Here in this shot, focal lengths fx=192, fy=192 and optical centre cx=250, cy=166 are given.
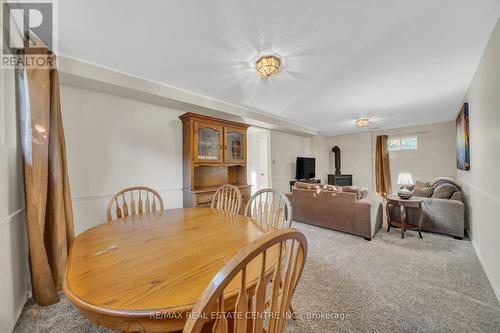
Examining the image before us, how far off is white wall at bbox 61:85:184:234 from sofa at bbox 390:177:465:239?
385 centimetres

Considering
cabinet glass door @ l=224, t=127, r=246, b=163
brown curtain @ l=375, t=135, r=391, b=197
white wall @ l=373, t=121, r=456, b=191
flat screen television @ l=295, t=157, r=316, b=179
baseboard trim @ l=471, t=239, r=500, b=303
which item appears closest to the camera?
baseboard trim @ l=471, t=239, r=500, b=303

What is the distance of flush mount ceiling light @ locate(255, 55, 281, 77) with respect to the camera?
6.57 ft

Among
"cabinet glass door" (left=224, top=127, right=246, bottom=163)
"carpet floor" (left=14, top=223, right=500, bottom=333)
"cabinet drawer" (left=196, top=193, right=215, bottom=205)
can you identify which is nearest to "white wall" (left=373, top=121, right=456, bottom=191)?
"carpet floor" (left=14, top=223, right=500, bottom=333)

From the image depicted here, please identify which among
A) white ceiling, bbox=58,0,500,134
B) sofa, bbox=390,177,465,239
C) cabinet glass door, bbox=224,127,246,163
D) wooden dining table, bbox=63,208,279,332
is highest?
white ceiling, bbox=58,0,500,134

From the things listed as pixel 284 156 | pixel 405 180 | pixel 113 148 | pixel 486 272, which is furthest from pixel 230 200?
pixel 284 156

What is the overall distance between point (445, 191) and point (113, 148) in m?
5.14

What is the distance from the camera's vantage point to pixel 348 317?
4.76ft

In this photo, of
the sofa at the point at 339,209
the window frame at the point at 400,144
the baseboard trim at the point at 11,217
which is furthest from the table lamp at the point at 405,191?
the baseboard trim at the point at 11,217

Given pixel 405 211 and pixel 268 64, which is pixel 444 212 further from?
pixel 268 64

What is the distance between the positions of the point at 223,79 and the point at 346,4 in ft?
5.12

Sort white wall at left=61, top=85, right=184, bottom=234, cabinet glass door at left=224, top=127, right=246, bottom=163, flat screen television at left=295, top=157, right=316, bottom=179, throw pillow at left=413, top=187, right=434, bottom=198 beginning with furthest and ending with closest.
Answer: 1. flat screen television at left=295, top=157, right=316, bottom=179
2. throw pillow at left=413, top=187, right=434, bottom=198
3. cabinet glass door at left=224, top=127, right=246, bottom=163
4. white wall at left=61, top=85, right=184, bottom=234

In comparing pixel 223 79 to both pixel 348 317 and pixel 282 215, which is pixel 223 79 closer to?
pixel 282 215

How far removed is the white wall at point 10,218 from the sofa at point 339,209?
3.47 metres

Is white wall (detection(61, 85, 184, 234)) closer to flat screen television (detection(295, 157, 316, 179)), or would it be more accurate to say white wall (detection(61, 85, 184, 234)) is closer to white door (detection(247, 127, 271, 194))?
white door (detection(247, 127, 271, 194))
